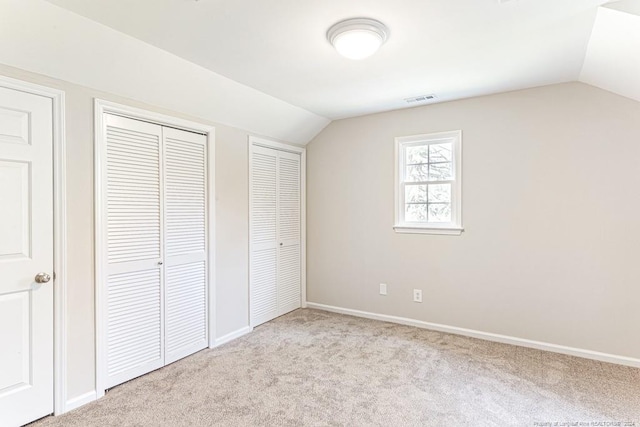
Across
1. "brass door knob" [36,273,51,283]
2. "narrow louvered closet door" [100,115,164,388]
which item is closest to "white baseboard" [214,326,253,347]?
"narrow louvered closet door" [100,115,164,388]

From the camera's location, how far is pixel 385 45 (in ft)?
7.48

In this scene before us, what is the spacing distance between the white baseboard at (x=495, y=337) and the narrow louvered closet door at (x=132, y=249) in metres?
2.18

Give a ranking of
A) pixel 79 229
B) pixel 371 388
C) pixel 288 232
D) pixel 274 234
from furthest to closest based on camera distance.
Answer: pixel 288 232, pixel 274 234, pixel 371 388, pixel 79 229

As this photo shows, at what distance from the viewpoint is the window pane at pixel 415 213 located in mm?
3715

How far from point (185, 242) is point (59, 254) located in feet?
3.11

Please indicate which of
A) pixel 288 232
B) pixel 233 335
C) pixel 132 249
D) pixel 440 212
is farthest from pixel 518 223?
pixel 132 249

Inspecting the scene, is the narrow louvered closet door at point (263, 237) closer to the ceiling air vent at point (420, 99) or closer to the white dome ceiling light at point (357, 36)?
the ceiling air vent at point (420, 99)

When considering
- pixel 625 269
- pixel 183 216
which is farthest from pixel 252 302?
pixel 625 269

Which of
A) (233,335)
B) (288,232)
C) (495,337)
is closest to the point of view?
(495,337)

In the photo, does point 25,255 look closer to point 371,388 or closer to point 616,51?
point 371,388

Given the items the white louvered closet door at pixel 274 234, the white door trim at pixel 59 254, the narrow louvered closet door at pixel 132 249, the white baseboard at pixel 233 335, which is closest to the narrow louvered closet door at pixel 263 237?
the white louvered closet door at pixel 274 234

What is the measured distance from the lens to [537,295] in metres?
3.09

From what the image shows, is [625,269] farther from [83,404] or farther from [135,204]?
[83,404]

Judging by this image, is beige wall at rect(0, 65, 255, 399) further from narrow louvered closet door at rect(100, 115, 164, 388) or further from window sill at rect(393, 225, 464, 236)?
window sill at rect(393, 225, 464, 236)
